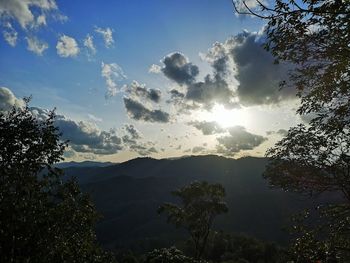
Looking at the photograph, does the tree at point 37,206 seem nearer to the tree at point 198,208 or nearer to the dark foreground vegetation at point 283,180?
the dark foreground vegetation at point 283,180

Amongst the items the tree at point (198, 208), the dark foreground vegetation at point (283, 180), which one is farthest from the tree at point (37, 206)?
the tree at point (198, 208)

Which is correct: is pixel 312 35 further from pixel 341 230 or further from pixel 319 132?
pixel 341 230

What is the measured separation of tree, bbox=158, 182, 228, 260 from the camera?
155 ft

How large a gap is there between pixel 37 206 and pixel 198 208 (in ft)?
120

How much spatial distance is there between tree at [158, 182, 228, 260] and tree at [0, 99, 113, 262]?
2601 centimetres

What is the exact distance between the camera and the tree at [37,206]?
1125cm

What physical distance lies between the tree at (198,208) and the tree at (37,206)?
1024 inches

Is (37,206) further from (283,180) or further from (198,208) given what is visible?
(198,208)

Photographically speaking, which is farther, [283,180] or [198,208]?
[198,208]

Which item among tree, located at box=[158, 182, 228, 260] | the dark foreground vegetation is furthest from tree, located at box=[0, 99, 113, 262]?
tree, located at box=[158, 182, 228, 260]

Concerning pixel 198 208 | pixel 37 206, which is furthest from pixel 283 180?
pixel 198 208

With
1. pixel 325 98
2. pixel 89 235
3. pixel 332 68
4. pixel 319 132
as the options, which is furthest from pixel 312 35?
pixel 89 235

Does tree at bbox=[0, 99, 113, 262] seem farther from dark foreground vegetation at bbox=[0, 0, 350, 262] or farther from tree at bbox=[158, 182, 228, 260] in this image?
tree at bbox=[158, 182, 228, 260]

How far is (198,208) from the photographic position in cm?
4791
